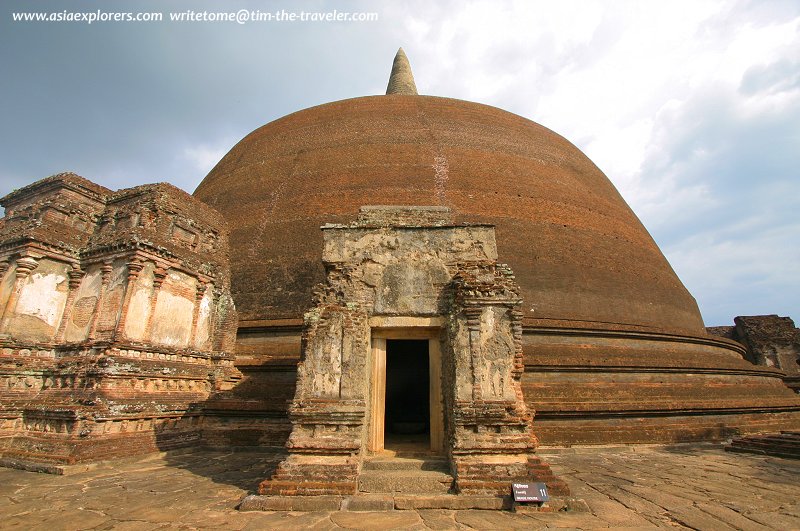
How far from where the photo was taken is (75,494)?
193 inches

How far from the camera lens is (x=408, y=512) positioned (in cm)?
408

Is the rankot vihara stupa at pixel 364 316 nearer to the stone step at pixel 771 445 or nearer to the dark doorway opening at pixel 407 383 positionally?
the dark doorway opening at pixel 407 383

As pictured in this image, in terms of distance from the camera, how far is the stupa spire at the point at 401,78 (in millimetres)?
22156

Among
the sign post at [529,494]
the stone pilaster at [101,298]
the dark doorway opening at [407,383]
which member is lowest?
the sign post at [529,494]

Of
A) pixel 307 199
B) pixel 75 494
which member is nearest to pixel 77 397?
pixel 75 494

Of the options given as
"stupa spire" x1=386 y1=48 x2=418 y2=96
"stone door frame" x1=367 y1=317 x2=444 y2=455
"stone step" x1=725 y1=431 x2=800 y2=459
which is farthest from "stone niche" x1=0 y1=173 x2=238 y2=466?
"stupa spire" x1=386 y1=48 x2=418 y2=96

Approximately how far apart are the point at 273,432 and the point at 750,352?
21.2 meters

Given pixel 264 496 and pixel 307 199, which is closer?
pixel 264 496

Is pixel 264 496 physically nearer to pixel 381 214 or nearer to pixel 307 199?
pixel 381 214

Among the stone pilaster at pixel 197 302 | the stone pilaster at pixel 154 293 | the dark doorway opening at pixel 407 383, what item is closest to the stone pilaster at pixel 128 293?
the stone pilaster at pixel 154 293

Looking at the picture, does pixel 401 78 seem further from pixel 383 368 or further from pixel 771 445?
pixel 771 445

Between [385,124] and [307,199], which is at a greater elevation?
[385,124]

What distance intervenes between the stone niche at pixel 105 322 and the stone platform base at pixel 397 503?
3941 millimetres

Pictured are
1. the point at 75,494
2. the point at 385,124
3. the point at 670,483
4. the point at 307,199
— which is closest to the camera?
the point at 75,494
